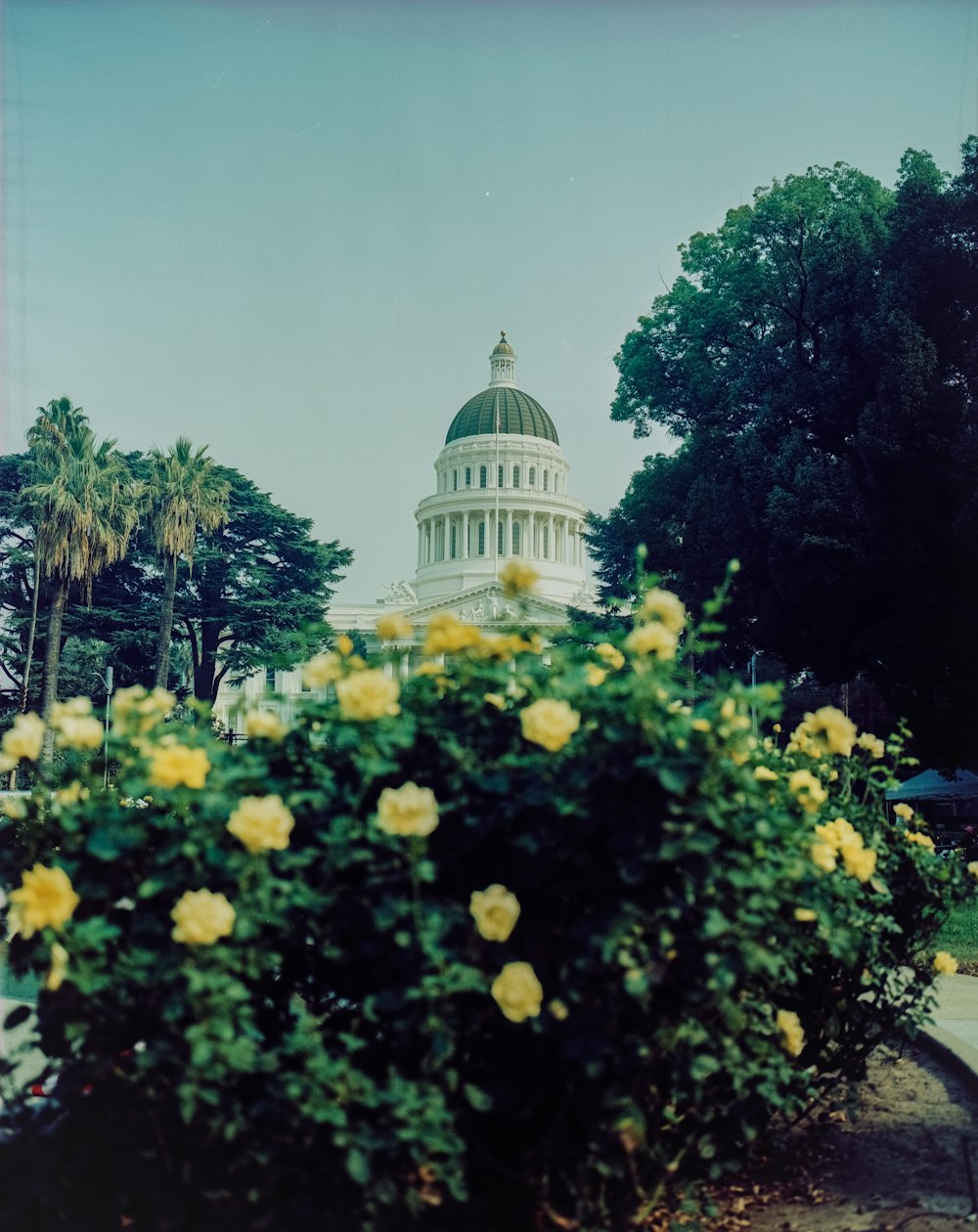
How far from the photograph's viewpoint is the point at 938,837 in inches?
808

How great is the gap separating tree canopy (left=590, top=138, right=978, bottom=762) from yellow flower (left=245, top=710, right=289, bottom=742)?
1598 cm

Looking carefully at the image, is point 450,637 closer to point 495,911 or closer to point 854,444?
point 495,911

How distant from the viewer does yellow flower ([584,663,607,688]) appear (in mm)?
3240

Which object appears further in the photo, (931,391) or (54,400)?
(54,400)

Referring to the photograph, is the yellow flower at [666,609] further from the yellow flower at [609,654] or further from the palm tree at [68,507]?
the palm tree at [68,507]

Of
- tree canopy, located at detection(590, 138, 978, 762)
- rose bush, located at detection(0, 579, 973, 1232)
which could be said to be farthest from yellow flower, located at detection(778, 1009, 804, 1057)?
tree canopy, located at detection(590, 138, 978, 762)

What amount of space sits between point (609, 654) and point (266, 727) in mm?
1144

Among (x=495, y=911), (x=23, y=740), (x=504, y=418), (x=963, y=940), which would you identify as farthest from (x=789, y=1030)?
(x=504, y=418)

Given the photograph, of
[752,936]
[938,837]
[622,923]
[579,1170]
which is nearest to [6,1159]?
[579,1170]

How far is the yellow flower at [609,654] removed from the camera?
3.77 m

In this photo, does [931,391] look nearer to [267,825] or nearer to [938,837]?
[938,837]

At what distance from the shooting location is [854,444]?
1928cm

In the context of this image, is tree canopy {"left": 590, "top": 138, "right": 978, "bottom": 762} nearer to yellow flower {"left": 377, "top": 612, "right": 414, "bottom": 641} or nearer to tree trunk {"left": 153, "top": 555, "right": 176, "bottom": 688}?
yellow flower {"left": 377, "top": 612, "right": 414, "bottom": 641}

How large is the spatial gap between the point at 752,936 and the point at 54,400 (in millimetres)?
34158
